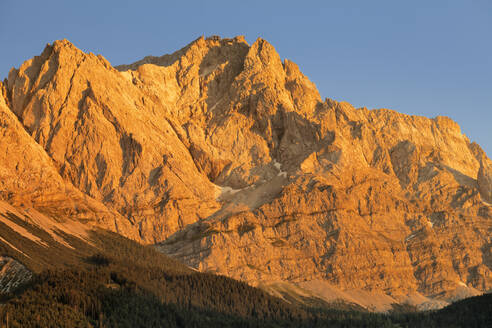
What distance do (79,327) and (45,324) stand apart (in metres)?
7.72

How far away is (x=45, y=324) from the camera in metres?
193

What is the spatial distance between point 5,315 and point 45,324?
7.97 m

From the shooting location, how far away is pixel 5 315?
630 ft

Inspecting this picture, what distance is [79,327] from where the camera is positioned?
649 feet

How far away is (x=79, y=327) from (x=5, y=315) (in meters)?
15.2
